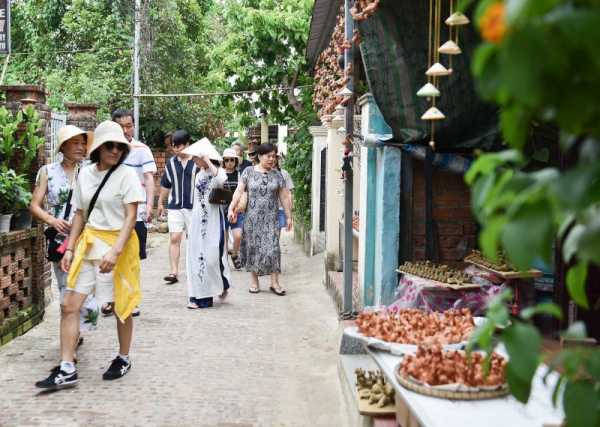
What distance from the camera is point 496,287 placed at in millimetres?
5312

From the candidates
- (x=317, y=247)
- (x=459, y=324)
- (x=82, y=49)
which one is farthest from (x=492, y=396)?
(x=82, y=49)

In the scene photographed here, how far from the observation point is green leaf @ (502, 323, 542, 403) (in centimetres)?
131

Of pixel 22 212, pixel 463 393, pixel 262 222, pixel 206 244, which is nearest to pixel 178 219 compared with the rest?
pixel 262 222

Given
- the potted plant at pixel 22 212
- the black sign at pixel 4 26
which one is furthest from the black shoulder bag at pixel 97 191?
the black sign at pixel 4 26

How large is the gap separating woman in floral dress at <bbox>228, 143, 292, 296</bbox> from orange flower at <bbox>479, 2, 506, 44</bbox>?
8.42 meters

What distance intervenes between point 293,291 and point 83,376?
4688 millimetres

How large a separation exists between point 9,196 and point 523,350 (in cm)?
634

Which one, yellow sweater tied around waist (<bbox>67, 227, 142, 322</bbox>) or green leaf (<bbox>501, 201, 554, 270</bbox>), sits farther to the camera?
yellow sweater tied around waist (<bbox>67, 227, 142, 322</bbox>)

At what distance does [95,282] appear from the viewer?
544cm

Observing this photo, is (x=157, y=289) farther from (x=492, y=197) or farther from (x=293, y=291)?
(x=492, y=197)

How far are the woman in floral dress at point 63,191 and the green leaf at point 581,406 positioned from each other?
5.28 m

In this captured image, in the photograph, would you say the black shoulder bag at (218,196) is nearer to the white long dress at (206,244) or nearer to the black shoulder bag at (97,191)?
the white long dress at (206,244)

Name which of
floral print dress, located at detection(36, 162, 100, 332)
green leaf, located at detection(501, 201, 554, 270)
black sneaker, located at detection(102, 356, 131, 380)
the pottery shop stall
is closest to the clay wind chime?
the pottery shop stall

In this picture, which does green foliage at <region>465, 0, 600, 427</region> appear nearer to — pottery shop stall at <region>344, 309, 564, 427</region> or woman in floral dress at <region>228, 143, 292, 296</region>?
pottery shop stall at <region>344, 309, 564, 427</region>
